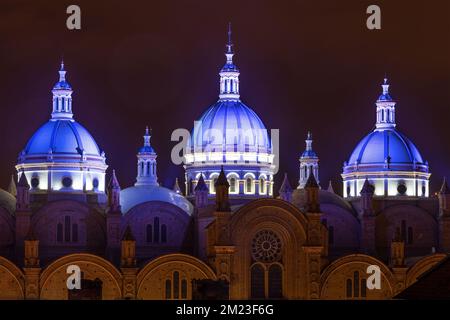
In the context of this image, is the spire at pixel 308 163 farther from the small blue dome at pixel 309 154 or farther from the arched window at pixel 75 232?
the arched window at pixel 75 232

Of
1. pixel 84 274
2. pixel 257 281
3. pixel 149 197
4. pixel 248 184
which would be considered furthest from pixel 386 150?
pixel 84 274

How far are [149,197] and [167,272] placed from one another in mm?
9830

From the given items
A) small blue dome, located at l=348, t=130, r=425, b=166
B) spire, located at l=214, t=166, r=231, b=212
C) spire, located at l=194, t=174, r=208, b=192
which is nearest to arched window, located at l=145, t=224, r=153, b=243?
spire, located at l=194, t=174, r=208, b=192

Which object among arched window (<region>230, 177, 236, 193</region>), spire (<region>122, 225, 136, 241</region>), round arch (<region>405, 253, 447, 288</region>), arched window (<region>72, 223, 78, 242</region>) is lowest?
round arch (<region>405, 253, 447, 288</region>)

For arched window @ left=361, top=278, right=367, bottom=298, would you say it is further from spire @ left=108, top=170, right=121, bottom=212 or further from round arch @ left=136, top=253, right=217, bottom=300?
spire @ left=108, top=170, right=121, bottom=212

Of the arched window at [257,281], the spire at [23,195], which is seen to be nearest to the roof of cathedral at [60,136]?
the spire at [23,195]

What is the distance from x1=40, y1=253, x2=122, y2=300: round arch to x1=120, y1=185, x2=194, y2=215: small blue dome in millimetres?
8289

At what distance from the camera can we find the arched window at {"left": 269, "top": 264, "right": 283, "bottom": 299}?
79.2 m

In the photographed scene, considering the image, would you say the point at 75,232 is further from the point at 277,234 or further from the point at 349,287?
the point at 349,287

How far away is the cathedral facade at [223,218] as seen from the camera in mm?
77062

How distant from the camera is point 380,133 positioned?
302 feet

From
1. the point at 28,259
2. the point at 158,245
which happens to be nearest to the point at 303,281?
the point at 158,245
